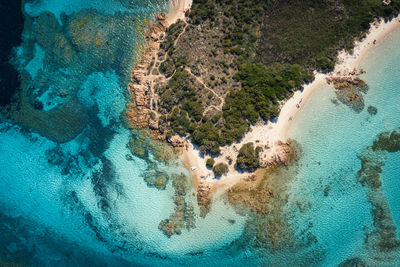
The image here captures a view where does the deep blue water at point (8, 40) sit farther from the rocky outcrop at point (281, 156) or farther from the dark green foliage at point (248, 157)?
the rocky outcrop at point (281, 156)

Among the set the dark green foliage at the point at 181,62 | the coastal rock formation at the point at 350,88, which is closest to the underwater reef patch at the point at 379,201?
the coastal rock formation at the point at 350,88

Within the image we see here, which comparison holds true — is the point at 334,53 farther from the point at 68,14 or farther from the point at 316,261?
the point at 68,14

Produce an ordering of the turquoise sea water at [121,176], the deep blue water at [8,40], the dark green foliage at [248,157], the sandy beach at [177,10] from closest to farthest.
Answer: the dark green foliage at [248,157] < the turquoise sea water at [121,176] < the sandy beach at [177,10] < the deep blue water at [8,40]

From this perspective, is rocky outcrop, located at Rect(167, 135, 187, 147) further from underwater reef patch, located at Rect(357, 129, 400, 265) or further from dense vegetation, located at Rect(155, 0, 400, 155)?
underwater reef patch, located at Rect(357, 129, 400, 265)

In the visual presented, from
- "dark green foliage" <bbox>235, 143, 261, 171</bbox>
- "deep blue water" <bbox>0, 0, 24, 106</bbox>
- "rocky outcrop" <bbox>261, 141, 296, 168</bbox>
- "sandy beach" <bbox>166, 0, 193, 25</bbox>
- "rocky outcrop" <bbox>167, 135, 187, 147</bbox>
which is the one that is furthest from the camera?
"deep blue water" <bbox>0, 0, 24, 106</bbox>

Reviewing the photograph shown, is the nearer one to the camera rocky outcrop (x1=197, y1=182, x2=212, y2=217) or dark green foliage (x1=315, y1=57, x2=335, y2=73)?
dark green foliage (x1=315, y1=57, x2=335, y2=73)

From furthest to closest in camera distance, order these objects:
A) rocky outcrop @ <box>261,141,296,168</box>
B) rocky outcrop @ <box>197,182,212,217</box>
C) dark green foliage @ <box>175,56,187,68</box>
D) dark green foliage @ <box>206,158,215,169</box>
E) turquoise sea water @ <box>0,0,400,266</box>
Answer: dark green foliage @ <box>175,56,187,68</box>, rocky outcrop @ <box>197,182,212,217</box>, dark green foliage @ <box>206,158,215,169</box>, turquoise sea water @ <box>0,0,400,266</box>, rocky outcrop @ <box>261,141,296,168</box>

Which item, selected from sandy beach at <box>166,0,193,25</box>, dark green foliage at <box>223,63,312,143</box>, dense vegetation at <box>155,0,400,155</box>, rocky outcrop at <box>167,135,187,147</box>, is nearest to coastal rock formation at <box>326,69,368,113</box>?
dense vegetation at <box>155,0,400,155</box>

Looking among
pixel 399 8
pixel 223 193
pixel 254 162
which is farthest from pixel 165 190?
pixel 399 8
